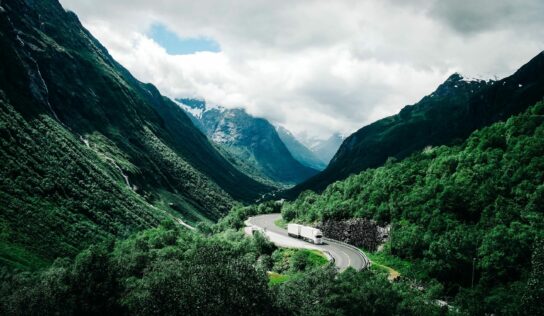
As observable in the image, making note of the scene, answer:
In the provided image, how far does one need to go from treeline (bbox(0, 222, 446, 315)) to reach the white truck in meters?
37.5

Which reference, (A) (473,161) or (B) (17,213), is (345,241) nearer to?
(A) (473,161)

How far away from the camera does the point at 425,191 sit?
10019 centimetres

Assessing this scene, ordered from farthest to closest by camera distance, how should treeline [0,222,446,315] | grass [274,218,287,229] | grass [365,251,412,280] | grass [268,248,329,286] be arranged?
grass [274,218,287,229] < grass [268,248,329,286] < grass [365,251,412,280] < treeline [0,222,446,315]

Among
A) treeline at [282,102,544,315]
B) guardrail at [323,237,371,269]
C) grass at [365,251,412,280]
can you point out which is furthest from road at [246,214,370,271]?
treeline at [282,102,544,315]

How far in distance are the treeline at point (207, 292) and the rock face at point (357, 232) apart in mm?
35467

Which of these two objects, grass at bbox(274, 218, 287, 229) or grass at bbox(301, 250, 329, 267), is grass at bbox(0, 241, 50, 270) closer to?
grass at bbox(301, 250, 329, 267)

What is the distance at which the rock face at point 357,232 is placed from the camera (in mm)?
103312

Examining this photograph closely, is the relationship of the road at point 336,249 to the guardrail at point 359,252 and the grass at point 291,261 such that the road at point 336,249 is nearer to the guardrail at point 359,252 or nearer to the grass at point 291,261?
the guardrail at point 359,252

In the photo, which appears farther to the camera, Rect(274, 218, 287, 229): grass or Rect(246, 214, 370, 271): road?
Rect(274, 218, 287, 229): grass

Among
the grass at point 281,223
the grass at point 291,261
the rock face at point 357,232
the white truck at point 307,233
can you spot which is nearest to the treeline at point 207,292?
the grass at point 291,261

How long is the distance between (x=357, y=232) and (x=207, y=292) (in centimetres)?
6866

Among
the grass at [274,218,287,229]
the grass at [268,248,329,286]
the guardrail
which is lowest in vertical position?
the grass at [268,248,329,286]

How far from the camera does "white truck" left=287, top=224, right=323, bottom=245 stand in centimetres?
10644

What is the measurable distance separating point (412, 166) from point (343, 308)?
7141cm
